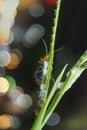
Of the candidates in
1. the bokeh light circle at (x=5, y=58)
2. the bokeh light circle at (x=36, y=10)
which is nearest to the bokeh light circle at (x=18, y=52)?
the bokeh light circle at (x=5, y=58)

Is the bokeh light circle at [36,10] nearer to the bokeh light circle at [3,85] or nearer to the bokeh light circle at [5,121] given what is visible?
the bokeh light circle at [3,85]

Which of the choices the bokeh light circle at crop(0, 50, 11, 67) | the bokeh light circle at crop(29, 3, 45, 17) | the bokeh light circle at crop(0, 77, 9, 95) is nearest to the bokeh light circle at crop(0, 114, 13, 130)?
the bokeh light circle at crop(0, 77, 9, 95)

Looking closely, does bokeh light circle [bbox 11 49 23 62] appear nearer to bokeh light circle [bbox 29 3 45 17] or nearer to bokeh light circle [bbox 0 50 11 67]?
bokeh light circle [bbox 0 50 11 67]

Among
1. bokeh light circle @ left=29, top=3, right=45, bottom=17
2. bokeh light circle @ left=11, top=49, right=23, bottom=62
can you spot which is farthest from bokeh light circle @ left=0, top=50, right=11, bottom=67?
bokeh light circle @ left=29, top=3, right=45, bottom=17

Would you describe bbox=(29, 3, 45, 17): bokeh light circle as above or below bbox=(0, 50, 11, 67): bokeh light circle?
above

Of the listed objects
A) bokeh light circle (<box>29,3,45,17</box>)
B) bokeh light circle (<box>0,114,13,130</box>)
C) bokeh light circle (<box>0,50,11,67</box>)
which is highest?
bokeh light circle (<box>29,3,45,17</box>)

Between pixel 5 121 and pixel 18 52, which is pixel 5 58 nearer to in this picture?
pixel 18 52

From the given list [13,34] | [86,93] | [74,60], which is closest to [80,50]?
[74,60]

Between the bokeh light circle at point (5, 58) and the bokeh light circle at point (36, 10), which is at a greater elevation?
the bokeh light circle at point (36, 10)
